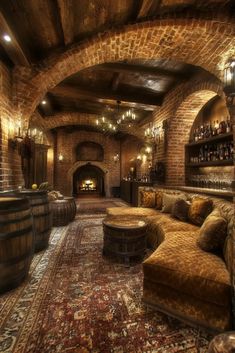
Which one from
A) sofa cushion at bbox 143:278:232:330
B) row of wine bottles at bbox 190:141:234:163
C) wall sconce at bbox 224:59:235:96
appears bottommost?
sofa cushion at bbox 143:278:232:330

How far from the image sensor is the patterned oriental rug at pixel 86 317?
4.86 feet

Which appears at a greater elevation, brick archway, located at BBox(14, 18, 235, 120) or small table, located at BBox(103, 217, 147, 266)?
brick archway, located at BBox(14, 18, 235, 120)

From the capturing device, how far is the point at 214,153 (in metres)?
4.49

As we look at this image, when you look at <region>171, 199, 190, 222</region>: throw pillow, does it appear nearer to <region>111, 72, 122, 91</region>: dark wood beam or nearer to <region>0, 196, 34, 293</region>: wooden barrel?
<region>0, 196, 34, 293</region>: wooden barrel

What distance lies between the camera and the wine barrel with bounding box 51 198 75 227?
16.2ft

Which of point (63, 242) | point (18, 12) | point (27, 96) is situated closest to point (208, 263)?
point (63, 242)

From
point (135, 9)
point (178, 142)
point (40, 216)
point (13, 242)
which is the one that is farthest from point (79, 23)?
point (178, 142)

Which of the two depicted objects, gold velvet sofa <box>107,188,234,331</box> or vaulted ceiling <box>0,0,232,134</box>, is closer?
gold velvet sofa <box>107,188,234,331</box>

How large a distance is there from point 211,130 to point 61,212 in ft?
13.6

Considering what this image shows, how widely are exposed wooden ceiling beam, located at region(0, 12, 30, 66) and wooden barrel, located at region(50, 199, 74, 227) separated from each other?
10.3 ft

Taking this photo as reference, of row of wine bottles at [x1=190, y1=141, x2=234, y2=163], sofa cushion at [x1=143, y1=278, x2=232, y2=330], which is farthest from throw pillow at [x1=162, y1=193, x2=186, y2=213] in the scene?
sofa cushion at [x1=143, y1=278, x2=232, y2=330]

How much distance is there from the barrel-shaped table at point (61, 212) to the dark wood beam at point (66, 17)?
3544mm

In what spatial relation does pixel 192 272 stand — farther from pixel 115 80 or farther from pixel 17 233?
pixel 115 80

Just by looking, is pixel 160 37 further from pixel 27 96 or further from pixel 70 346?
pixel 70 346
